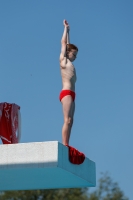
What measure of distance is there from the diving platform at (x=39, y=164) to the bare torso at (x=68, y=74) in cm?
148

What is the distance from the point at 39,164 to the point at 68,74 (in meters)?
2.27

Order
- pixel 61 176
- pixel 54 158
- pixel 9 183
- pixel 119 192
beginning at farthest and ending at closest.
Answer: pixel 119 192, pixel 9 183, pixel 61 176, pixel 54 158

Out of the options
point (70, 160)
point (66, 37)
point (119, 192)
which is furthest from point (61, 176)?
point (119, 192)

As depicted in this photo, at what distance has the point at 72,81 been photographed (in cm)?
1257

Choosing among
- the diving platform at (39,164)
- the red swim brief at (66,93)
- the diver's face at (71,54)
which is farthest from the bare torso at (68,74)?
the diving platform at (39,164)

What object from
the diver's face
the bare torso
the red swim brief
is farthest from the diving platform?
the diver's face

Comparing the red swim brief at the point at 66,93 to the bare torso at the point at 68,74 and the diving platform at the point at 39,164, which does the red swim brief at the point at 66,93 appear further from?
the diving platform at the point at 39,164

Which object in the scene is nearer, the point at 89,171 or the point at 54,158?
the point at 54,158

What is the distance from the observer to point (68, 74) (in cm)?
1259

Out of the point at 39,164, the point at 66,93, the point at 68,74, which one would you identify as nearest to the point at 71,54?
the point at 68,74

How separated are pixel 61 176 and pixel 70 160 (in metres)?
0.45

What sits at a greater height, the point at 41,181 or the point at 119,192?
the point at 119,192

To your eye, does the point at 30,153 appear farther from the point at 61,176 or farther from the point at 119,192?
the point at 119,192

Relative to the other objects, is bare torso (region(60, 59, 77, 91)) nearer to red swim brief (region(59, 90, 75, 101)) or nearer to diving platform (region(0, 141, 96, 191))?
red swim brief (region(59, 90, 75, 101))
